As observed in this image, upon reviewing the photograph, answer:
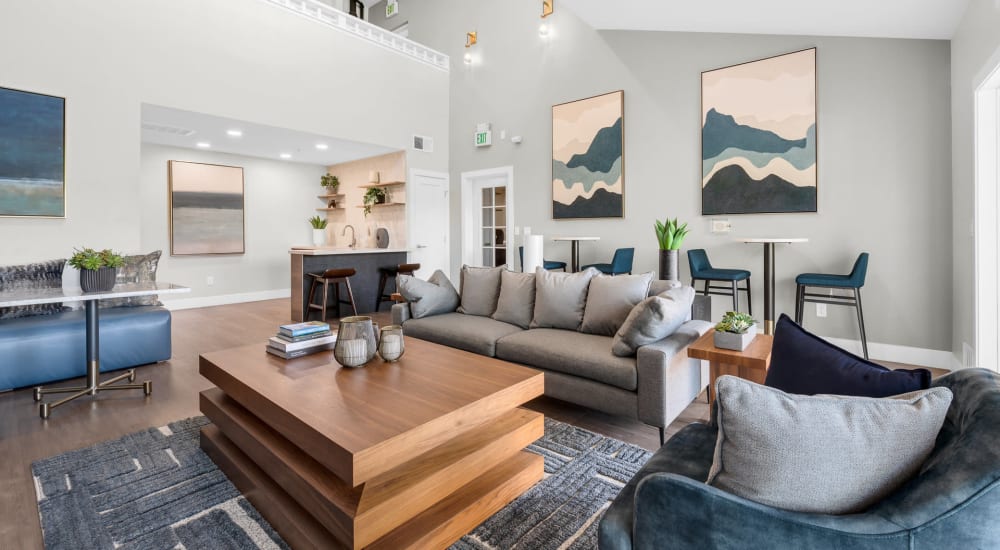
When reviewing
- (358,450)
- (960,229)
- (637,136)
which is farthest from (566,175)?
(358,450)

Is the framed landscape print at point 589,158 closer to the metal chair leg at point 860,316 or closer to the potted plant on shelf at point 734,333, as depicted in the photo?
the metal chair leg at point 860,316

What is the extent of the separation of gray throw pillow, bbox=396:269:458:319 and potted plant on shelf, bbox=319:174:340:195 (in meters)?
5.07

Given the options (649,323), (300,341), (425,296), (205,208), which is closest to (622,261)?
(425,296)

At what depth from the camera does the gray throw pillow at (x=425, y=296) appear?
12.1ft

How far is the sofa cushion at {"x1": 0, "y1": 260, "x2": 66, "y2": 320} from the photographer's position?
3.40m

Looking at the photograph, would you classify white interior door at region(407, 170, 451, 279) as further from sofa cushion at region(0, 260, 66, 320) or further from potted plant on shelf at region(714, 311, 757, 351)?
potted plant on shelf at region(714, 311, 757, 351)

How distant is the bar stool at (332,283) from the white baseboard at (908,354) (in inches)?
199

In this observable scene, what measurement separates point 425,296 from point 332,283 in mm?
3019

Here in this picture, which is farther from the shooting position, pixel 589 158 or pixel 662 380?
pixel 589 158

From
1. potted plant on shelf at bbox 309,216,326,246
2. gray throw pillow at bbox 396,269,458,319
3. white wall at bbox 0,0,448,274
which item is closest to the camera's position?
gray throw pillow at bbox 396,269,458,319

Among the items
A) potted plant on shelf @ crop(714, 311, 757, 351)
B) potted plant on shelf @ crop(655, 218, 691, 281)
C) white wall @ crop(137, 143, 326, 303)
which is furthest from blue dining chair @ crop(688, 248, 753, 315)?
white wall @ crop(137, 143, 326, 303)

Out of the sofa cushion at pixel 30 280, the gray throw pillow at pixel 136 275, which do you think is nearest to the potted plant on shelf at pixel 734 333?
the gray throw pillow at pixel 136 275

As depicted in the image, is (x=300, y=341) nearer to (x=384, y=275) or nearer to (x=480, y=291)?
(x=480, y=291)

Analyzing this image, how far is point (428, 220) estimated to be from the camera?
7.34 meters
